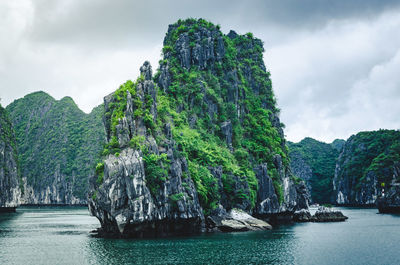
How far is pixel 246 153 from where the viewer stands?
7362 cm

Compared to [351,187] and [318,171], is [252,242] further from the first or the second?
[318,171]

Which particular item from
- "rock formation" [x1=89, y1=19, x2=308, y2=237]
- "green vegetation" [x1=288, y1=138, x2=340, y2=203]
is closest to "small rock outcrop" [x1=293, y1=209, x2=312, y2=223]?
"rock formation" [x1=89, y1=19, x2=308, y2=237]

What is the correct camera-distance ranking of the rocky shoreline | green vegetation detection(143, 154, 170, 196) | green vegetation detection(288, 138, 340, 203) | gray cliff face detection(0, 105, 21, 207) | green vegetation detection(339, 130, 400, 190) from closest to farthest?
green vegetation detection(143, 154, 170, 196) → the rocky shoreline → gray cliff face detection(0, 105, 21, 207) → green vegetation detection(339, 130, 400, 190) → green vegetation detection(288, 138, 340, 203)

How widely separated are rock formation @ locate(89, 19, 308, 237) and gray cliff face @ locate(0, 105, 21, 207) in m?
63.5

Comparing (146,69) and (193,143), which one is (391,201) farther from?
(146,69)

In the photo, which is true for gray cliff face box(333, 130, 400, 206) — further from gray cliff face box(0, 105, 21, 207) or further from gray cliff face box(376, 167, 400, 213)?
gray cliff face box(0, 105, 21, 207)

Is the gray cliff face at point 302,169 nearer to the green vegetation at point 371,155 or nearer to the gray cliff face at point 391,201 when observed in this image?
the green vegetation at point 371,155

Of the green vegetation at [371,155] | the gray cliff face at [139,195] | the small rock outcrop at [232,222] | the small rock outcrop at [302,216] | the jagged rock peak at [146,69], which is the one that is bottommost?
the small rock outcrop at [302,216]

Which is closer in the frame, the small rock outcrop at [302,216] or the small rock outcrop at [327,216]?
the small rock outcrop at [327,216]

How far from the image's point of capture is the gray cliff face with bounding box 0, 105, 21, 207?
110 metres

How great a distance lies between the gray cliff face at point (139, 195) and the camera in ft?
150

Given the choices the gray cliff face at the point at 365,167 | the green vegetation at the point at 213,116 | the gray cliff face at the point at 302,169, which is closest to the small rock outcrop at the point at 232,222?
the green vegetation at the point at 213,116

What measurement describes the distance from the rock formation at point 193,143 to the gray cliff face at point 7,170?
6346cm

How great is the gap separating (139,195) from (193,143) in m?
18.9
